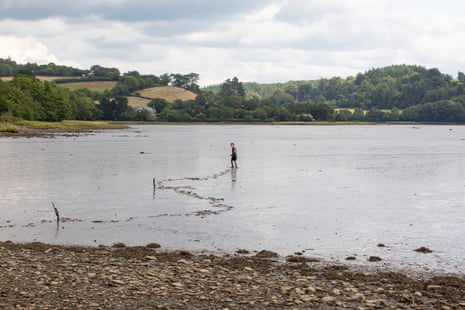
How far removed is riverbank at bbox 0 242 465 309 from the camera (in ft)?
45.3

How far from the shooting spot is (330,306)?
13.8 m

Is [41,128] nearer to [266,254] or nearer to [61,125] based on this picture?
[61,125]

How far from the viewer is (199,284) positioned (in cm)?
1541

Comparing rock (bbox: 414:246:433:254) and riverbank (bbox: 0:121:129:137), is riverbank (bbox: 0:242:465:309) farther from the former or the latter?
riverbank (bbox: 0:121:129:137)

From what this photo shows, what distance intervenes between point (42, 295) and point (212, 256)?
22.5 feet

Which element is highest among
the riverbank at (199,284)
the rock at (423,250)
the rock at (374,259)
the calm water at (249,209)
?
the riverbank at (199,284)

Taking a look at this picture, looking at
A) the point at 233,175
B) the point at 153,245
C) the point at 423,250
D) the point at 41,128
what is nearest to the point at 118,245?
the point at 153,245

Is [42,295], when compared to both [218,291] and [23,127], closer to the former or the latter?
[218,291]

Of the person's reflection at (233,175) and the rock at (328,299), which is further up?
the rock at (328,299)

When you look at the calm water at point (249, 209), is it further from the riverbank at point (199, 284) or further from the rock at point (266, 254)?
the riverbank at point (199, 284)

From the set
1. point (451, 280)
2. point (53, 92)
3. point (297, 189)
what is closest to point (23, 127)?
point (53, 92)

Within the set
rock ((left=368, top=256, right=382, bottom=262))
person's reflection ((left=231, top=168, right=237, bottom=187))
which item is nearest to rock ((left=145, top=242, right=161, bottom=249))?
rock ((left=368, top=256, right=382, bottom=262))

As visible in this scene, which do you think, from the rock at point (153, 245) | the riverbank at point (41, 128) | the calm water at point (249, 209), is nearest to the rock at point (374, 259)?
the calm water at point (249, 209)

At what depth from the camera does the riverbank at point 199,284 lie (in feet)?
45.3
